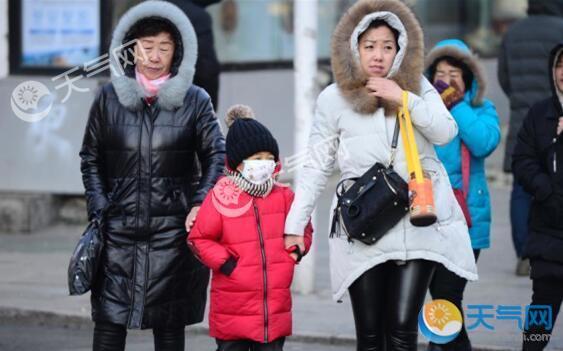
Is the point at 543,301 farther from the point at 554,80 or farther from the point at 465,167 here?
the point at 554,80

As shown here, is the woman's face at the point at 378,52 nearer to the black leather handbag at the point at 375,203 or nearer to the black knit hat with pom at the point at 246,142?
the black leather handbag at the point at 375,203

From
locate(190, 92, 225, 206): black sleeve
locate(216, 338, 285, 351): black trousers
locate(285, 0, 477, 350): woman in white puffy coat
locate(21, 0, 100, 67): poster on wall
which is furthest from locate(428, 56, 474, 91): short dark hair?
locate(21, 0, 100, 67): poster on wall

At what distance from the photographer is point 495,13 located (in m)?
18.0

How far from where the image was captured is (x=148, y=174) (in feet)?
20.3

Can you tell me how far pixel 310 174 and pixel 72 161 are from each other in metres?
6.36

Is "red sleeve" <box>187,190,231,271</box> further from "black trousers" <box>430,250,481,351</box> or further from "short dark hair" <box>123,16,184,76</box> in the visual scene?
"black trousers" <box>430,250,481,351</box>

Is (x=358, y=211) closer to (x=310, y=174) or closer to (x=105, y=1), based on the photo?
(x=310, y=174)

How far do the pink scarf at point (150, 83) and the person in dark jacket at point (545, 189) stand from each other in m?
1.92

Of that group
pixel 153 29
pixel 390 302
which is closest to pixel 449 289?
pixel 390 302

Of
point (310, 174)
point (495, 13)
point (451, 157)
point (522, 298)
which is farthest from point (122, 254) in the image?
point (495, 13)

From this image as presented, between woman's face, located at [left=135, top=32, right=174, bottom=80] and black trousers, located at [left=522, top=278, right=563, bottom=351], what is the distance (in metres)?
2.21

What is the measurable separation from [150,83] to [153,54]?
16 centimetres

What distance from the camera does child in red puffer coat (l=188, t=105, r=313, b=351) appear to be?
587 centimetres

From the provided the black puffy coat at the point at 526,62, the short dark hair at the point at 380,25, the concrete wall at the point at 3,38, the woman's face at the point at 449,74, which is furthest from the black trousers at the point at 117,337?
the concrete wall at the point at 3,38
